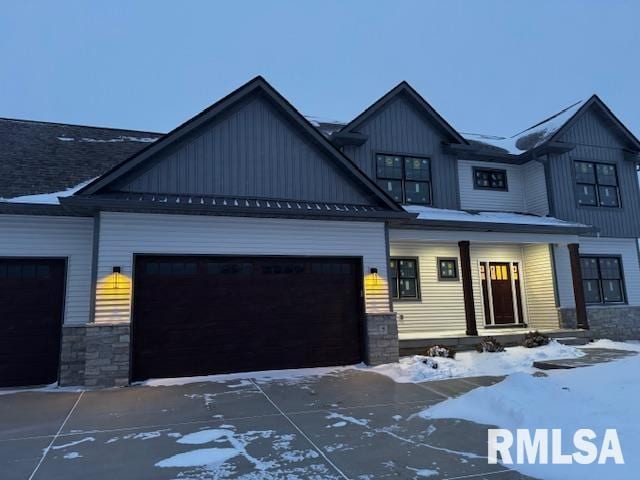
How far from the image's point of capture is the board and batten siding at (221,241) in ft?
30.2

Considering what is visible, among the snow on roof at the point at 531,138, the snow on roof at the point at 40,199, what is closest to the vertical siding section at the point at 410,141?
the snow on roof at the point at 531,138

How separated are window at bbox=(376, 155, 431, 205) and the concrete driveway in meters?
7.06

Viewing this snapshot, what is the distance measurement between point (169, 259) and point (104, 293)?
143 cm

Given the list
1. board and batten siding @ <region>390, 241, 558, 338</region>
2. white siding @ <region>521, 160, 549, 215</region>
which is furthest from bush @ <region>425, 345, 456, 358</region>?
white siding @ <region>521, 160, 549, 215</region>

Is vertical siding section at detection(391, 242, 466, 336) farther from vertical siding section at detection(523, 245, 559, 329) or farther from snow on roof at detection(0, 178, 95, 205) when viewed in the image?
snow on roof at detection(0, 178, 95, 205)

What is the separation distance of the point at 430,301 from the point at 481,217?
9.85 feet

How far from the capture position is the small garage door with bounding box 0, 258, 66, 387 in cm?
945

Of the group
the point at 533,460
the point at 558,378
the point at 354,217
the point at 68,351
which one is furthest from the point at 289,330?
the point at 533,460

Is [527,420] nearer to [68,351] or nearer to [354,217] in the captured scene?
[354,217]

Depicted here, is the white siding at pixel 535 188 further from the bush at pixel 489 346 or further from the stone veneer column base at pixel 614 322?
the bush at pixel 489 346

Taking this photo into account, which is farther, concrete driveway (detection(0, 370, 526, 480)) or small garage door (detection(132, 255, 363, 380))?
small garage door (detection(132, 255, 363, 380))

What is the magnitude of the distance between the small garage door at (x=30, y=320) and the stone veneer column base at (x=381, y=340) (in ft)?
22.4

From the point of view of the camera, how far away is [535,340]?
1241 cm

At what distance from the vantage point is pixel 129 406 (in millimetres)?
7277
